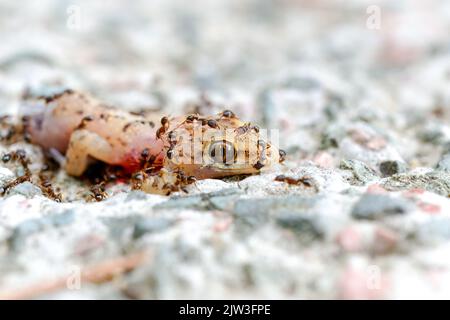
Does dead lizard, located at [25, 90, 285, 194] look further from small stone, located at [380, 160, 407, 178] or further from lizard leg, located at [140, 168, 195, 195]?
small stone, located at [380, 160, 407, 178]

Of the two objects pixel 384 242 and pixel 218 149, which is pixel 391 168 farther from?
pixel 384 242

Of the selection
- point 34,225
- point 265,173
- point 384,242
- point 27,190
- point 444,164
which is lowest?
point 384,242

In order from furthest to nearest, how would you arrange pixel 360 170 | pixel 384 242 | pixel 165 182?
pixel 360 170
pixel 165 182
pixel 384 242

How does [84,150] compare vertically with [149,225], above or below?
above

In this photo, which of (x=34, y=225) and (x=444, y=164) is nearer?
(x=34, y=225)

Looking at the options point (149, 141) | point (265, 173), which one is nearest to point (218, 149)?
point (265, 173)

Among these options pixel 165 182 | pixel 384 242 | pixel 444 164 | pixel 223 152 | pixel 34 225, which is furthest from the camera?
pixel 444 164

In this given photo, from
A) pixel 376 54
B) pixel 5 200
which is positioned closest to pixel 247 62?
pixel 376 54

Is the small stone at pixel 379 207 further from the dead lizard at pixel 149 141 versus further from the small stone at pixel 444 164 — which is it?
the small stone at pixel 444 164
